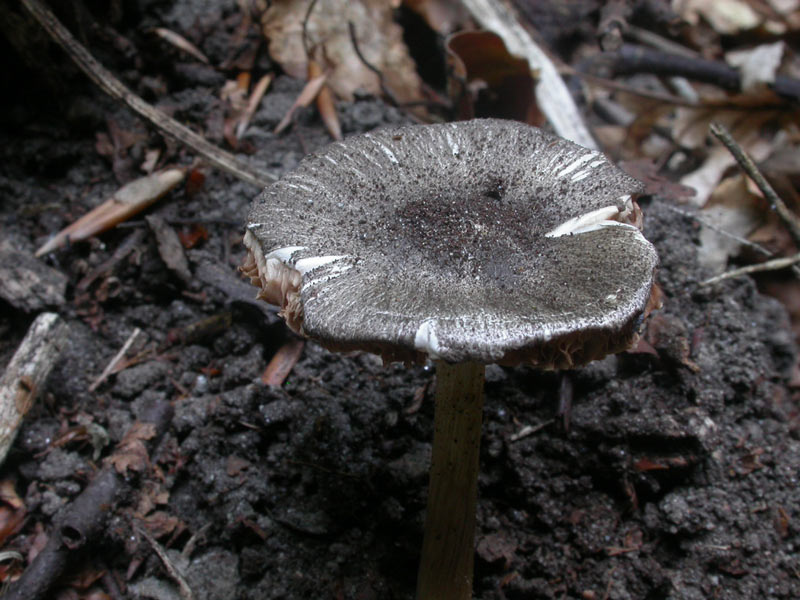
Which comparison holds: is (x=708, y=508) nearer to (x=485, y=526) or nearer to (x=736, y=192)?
(x=485, y=526)

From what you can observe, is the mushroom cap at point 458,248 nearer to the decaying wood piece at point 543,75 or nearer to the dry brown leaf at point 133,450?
the dry brown leaf at point 133,450

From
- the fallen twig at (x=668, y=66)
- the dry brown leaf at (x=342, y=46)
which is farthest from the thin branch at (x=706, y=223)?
the dry brown leaf at (x=342, y=46)

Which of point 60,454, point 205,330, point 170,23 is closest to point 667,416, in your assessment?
point 205,330

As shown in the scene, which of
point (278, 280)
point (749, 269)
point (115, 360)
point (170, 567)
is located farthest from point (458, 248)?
point (115, 360)

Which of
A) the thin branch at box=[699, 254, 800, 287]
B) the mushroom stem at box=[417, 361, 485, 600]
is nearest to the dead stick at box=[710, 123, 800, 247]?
the thin branch at box=[699, 254, 800, 287]

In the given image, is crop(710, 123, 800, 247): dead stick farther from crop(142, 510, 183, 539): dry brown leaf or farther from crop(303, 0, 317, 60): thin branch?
crop(142, 510, 183, 539): dry brown leaf

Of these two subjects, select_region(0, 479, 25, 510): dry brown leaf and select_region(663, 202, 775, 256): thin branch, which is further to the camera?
select_region(663, 202, 775, 256): thin branch
